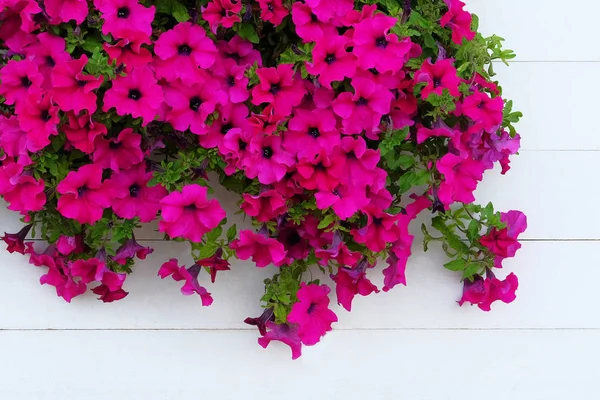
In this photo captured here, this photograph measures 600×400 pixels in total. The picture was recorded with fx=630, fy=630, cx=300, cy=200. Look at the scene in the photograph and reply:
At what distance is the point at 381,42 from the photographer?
0.99 m

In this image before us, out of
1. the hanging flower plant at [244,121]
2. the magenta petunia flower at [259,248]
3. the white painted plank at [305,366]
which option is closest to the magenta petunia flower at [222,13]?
the hanging flower plant at [244,121]

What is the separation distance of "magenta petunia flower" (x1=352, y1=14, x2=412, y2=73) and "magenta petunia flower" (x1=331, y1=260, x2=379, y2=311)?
0.35 m

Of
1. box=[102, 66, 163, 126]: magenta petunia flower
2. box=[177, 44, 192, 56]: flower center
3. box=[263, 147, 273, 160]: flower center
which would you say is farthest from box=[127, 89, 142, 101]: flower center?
box=[263, 147, 273, 160]: flower center

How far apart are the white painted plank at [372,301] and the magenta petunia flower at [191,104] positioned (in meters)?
0.32

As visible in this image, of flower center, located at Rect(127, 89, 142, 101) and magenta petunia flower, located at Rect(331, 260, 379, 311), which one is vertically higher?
magenta petunia flower, located at Rect(331, 260, 379, 311)

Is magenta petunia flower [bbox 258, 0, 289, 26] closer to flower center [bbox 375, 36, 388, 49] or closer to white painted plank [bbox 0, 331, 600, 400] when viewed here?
flower center [bbox 375, 36, 388, 49]

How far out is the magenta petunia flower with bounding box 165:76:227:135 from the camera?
3.28 feet

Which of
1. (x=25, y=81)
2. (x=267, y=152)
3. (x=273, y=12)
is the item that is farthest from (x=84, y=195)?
(x=273, y=12)

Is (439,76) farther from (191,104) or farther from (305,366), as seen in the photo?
(305,366)

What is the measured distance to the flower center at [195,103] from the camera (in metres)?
1.01

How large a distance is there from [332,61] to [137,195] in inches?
15.4

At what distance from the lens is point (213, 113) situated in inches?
40.0

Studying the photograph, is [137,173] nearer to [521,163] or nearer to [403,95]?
[403,95]

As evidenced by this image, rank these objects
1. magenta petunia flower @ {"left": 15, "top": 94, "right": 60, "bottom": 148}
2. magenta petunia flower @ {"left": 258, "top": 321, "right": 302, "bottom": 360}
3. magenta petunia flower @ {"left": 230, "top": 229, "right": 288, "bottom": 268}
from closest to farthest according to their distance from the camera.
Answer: magenta petunia flower @ {"left": 15, "top": 94, "right": 60, "bottom": 148}, magenta petunia flower @ {"left": 230, "top": 229, "right": 288, "bottom": 268}, magenta petunia flower @ {"left": 258, "top": 321, "right": 302, "bottom": 360}
